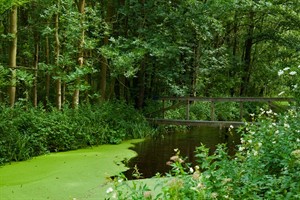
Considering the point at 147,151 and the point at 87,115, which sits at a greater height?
the point at 87,115

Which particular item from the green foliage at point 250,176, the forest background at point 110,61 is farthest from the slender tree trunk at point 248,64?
the green foliage at point 250,176

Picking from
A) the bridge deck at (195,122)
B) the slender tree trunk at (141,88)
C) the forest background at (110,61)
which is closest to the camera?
the forest background at (110,61)

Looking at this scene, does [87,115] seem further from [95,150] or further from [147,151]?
[147,151]

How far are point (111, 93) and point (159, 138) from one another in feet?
10.3

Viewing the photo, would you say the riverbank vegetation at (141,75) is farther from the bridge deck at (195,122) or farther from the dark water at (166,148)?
the dark water at (166,148)

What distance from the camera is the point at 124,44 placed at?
38.9 feet

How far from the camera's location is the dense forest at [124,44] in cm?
1012

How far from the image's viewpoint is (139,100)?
45.7 ft

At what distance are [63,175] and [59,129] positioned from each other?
2.53m

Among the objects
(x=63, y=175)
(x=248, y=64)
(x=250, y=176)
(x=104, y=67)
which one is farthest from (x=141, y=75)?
(x=250, y=176)

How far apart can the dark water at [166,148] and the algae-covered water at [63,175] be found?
43cm

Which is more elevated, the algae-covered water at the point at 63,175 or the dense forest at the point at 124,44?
the dense forest at the point at 124,44

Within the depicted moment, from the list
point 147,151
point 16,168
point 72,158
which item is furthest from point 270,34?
point 16,168

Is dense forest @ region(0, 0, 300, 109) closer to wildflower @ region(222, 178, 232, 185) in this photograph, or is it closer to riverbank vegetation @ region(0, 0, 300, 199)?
riverbank vegetation @ region(0, 0, 300, 199)
